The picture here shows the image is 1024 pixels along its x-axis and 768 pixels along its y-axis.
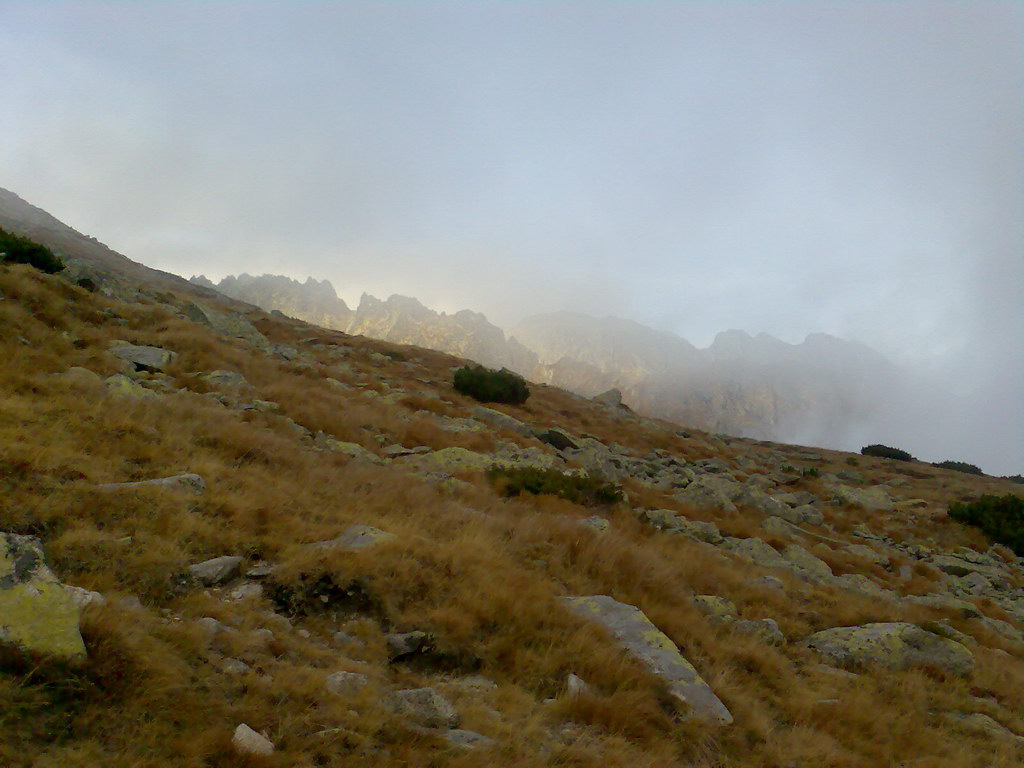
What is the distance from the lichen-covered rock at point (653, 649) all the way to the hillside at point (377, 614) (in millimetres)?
32

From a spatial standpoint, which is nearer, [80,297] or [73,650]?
[73,650]

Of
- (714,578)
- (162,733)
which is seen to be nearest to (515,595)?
(162,733)

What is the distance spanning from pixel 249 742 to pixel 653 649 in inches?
162

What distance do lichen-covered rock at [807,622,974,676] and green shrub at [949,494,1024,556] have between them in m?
14.3

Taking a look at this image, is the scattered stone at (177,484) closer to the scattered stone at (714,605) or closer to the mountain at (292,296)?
the scattered stone at (714,605)

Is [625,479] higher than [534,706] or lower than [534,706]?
higher

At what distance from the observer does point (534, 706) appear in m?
4.21

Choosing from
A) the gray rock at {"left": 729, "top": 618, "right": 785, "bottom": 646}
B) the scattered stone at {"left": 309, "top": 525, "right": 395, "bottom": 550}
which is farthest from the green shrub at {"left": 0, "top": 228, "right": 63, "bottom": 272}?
the gray rock at {"left": 729, "top": 618, "right": 785, "bottom": 646}

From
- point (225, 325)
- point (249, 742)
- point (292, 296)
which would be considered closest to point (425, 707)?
point (249, 742)

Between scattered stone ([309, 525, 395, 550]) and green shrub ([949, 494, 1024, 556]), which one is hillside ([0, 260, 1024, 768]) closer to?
scattered stone ([309, 525, 395, 550])

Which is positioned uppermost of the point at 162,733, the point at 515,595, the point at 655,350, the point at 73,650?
the point at 655,350

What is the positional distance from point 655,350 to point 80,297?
616 feet

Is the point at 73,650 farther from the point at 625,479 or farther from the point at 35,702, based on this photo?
the point at 625,479

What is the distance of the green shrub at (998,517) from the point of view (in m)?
17.5
